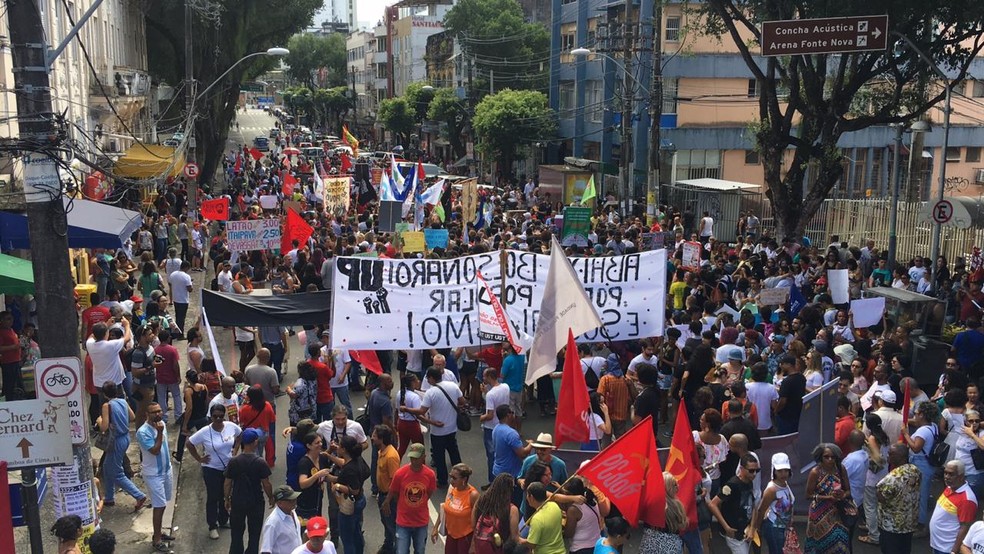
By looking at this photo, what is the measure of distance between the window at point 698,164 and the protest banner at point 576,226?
1779cm

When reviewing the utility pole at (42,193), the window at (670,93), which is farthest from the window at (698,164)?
the utility pole at (42,193)

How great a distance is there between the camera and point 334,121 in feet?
368

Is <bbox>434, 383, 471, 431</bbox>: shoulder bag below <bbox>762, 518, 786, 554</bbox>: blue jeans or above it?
above

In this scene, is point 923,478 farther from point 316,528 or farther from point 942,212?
point 942,212

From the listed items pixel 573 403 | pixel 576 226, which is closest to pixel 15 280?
pixel 573 403

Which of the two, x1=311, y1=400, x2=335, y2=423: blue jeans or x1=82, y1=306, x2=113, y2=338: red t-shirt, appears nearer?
x1=311, y1=400, x2=335, y2=423: blue jeans

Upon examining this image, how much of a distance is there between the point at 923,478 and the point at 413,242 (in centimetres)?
1200

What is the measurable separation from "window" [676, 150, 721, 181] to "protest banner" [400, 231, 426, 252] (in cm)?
2236

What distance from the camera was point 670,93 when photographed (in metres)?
40.1

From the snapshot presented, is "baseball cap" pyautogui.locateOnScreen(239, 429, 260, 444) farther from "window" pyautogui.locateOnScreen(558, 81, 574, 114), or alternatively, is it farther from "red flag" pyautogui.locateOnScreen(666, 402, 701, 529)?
"window" pyautogui.locateOnScreen(558, 81, 574, 114)

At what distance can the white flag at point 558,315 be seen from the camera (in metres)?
9.89

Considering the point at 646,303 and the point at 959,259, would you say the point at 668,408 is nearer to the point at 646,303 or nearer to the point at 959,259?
the point at 646,303

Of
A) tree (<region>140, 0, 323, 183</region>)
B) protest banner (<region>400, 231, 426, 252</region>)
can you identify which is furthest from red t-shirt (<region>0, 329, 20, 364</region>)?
tree (<region>140, 0, 323, 183</region>)

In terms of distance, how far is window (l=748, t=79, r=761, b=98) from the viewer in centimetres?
4094
